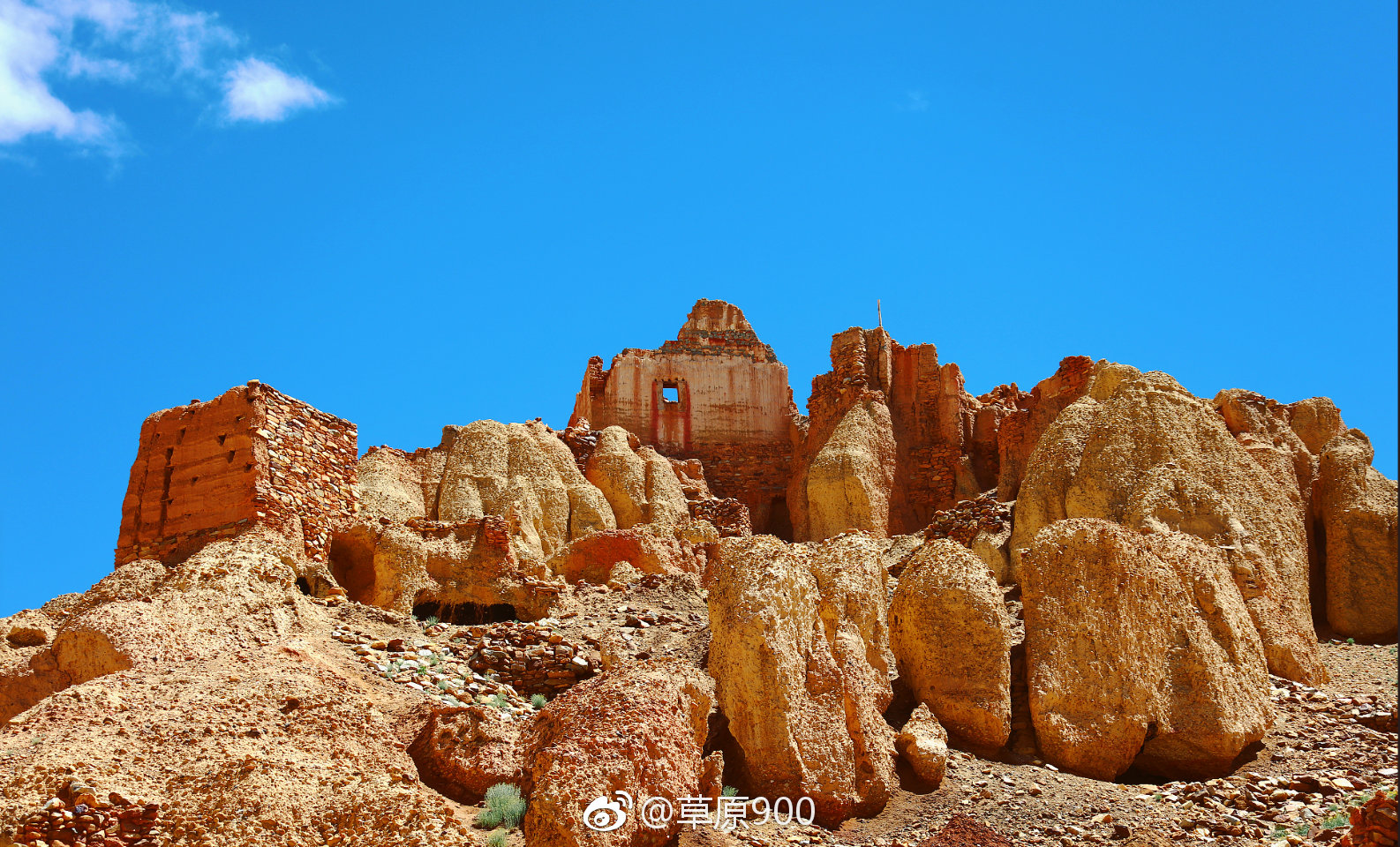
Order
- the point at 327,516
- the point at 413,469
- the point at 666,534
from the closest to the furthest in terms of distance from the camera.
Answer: the point at 327,516 → the point at 666,534 → the point at 413,469

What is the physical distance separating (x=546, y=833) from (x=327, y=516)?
9531 millimetres

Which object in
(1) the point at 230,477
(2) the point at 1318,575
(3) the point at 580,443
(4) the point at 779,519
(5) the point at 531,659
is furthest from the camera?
(4) the point at 779,519

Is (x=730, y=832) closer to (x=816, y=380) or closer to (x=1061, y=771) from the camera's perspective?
(x=1061, y=771)

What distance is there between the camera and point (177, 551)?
58.7 feet

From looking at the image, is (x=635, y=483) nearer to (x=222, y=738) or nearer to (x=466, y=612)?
(x=466, y=612)

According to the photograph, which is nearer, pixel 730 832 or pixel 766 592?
pixel 730 832

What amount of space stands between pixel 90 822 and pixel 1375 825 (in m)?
9.73

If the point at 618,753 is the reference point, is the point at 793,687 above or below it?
above

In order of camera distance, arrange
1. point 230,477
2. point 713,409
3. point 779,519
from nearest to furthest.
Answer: point 230,477 → point 779,519 → point 713,409

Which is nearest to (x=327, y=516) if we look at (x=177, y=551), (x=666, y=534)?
(x=177, y=551)

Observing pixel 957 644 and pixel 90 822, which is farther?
pixel 957 644

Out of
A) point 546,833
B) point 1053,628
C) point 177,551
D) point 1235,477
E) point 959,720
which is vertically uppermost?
point 1235,477

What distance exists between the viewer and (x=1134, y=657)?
14914 mm

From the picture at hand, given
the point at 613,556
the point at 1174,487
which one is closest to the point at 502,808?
the point at 613,556
